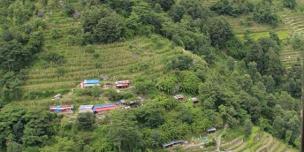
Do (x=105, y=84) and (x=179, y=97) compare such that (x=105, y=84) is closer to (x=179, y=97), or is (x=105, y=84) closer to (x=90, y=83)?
(x=90, y=83)

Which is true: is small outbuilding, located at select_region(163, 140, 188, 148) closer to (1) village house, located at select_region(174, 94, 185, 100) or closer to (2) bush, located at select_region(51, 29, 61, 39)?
(1) village house, located at select_region(174, 94, 185, 100)

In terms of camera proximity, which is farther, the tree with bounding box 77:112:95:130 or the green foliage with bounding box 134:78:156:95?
the green foliage with bounding box 134:78:156:95

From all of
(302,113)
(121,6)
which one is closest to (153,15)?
(121,6)

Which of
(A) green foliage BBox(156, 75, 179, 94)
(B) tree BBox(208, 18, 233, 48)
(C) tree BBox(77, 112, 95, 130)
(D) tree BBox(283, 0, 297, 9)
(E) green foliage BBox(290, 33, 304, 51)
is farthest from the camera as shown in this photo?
(D) tree BBox(283, 0, 297, 9)

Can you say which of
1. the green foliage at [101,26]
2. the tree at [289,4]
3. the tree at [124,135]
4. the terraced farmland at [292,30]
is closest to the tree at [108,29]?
the green foliage at [101,26]

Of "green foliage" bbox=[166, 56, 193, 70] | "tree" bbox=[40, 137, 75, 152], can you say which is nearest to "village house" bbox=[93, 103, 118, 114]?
"tree" bbox=[40, 137, 75, 152]

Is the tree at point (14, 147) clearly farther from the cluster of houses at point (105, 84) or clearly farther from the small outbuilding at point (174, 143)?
the small outbuilding at point (174, 143)
